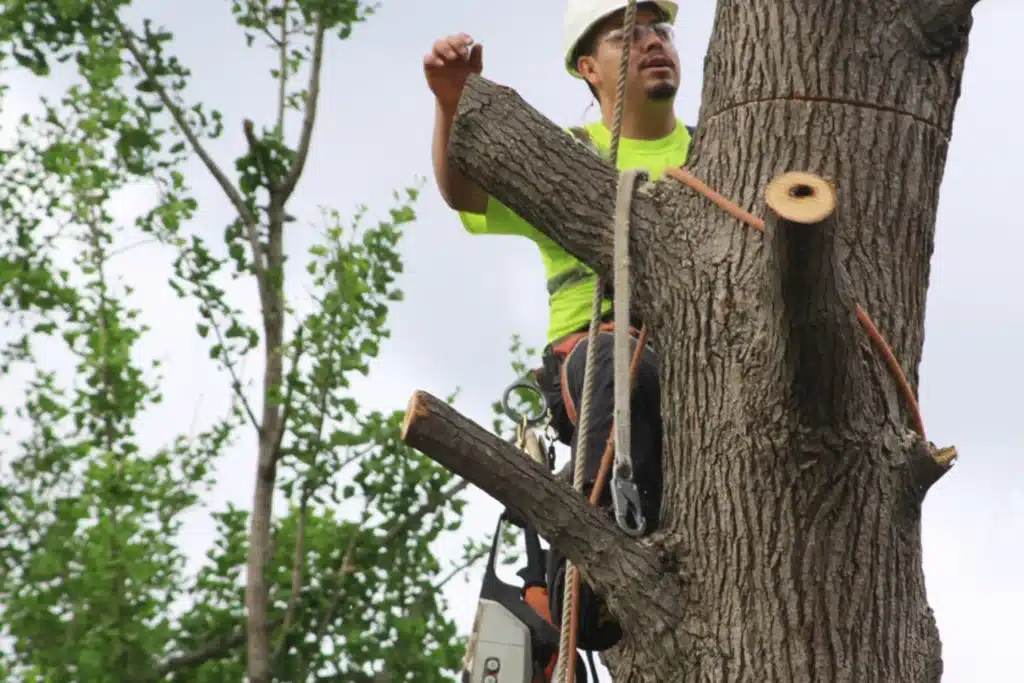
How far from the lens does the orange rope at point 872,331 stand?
8.77ft

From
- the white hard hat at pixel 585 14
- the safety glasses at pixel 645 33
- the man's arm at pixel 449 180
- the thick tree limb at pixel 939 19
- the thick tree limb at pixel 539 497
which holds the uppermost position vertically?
the white hard hat at pixel 585 14

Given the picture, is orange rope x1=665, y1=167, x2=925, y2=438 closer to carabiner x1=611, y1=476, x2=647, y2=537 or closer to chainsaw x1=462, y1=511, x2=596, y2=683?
carabiner x1=611, y1=476, x2=647, y2=537

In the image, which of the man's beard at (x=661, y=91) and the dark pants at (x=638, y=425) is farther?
the man's beard at (x=661, y=91)

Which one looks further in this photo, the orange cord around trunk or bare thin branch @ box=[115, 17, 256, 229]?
bare thin branch @ box=[115, 17, 256, 229]

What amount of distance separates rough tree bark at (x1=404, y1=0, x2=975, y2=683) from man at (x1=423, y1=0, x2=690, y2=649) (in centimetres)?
36

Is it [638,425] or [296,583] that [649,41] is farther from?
[296,583]

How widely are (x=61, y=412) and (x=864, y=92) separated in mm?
8520

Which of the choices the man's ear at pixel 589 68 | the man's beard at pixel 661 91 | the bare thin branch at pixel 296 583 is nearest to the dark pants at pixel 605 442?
the man's beard at pixel 661 91

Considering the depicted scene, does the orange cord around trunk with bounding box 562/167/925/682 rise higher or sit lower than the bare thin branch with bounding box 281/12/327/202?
lower

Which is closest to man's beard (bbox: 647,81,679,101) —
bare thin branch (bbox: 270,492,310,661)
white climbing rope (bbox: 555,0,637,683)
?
white climbing rope (bbox: 555,0,637,683)

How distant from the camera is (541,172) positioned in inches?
112

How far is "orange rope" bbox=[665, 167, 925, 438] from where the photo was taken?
267cm

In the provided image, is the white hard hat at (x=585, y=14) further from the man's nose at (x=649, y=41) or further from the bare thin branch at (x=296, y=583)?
the bare thin branch at (x=296, y=583)

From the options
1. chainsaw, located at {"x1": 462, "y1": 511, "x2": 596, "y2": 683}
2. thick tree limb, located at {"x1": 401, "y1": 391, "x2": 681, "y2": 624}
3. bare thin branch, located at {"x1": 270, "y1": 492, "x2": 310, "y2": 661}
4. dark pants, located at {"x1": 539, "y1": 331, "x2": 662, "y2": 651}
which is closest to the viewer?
thick tree limb, located at {"x1": 401, "y1": 391, "x2": 681, "y2": 624}
